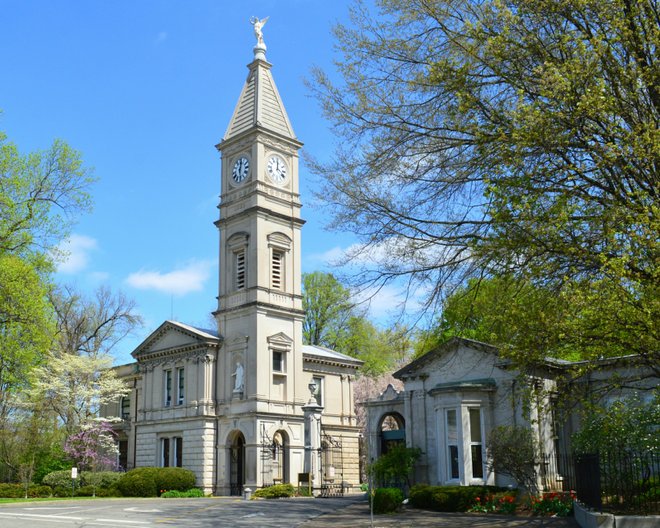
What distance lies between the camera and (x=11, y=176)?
1151 inches

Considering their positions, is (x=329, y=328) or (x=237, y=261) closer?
(x=237, y=261)

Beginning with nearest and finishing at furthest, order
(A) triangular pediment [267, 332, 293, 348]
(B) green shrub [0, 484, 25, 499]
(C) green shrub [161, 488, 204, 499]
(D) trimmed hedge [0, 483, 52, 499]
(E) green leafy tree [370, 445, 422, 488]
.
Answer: (E) green leafy tree [370, 445, 422, 488]
(B) green shrub [0, 484, 25, 499]
(D) trimmed hedge [0, 483, 52, 499]
(C) green shrub [161, 488, 204, 499]
(A) triangular pediment [267, 332, 293, 348]

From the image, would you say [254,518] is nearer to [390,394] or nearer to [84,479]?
[390,394]

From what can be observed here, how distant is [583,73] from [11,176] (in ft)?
76.2

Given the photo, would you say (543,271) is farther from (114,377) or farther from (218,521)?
(114,377)

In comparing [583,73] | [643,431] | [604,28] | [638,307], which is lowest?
[643,431]

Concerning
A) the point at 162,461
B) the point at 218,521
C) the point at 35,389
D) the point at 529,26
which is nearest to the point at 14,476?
the point at 35,389

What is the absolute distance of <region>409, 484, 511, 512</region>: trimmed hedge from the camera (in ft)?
78.8

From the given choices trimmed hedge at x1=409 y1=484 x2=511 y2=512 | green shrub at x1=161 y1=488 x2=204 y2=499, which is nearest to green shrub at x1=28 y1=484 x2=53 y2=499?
green shrub at x1=161 y1=488 x2=204 y2=499

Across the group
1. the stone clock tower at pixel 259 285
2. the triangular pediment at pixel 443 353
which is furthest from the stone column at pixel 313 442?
the triangular pediment at pixel 443 353

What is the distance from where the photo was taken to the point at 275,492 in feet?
122

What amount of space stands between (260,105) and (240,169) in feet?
13.9

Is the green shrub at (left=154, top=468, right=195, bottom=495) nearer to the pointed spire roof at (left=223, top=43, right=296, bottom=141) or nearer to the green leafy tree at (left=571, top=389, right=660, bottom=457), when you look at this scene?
the pointed spire roof at (left=223, top=43, right=296, bottom=141)

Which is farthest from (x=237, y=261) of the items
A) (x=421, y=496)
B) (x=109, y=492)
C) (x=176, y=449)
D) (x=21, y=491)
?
(x=421, y=496)
